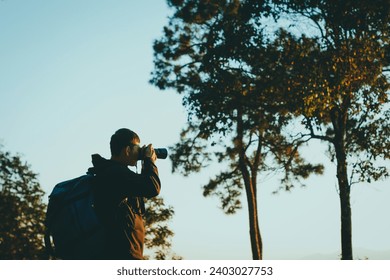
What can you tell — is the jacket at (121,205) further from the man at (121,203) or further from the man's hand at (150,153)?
the man's hand at (150,153)

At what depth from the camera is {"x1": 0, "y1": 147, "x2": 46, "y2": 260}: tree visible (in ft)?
85.1

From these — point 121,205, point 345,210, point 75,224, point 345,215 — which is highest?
point 345,210

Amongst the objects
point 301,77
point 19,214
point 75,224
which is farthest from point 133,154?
point 19,214

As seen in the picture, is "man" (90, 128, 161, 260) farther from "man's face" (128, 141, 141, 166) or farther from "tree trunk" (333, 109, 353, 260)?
"tree trunk" (333, 109, 353, 260)

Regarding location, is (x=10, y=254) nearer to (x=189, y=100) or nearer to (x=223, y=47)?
(x=189, y=100)

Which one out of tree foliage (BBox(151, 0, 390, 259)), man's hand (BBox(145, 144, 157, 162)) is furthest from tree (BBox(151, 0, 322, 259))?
man's hand (BBox(145, 144, 157, 162))

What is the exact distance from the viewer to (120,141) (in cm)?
371

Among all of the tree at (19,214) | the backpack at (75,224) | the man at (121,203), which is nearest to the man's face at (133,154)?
the man at (121,203)

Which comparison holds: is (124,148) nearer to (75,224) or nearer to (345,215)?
(75,224)

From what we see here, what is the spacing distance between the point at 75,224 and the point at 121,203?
0.36 m

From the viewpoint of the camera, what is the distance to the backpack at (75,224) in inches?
128

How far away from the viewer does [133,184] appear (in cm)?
339

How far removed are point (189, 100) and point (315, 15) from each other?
16.4 feet
